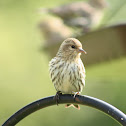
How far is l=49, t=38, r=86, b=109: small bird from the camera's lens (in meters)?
3.40

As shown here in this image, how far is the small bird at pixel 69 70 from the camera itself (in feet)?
11.1

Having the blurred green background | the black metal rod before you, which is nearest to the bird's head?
the black metal rod

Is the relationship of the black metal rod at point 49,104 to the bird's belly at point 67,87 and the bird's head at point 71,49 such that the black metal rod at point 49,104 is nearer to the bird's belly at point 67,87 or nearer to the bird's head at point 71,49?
the bird's belly at point 67,87

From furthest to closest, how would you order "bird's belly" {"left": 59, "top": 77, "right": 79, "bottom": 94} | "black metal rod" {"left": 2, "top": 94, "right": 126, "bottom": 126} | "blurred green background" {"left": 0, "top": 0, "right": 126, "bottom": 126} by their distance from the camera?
"blurred green background" {"left": 0, "top": 0, "right": 126, "bottom": 126}, "bird's belly" {"left": 59, "top": 77, "right": 79, "bottom": 94}, "black metal rod" {"left": 2, "top": 94, "right": 126, "bottom": 126}

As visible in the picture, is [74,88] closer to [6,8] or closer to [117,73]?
[117,73]

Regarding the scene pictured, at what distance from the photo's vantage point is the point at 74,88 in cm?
347

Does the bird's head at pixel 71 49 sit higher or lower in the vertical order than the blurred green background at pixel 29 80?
lower

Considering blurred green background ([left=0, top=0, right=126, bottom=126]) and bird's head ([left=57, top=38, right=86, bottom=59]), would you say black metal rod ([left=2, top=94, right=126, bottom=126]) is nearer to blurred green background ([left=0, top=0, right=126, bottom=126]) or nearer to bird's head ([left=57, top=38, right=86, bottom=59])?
bird's head ([left=57, top=38, right=86, bottom=59])

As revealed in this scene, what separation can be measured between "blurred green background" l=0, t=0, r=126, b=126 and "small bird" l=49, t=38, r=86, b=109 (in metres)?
2.48

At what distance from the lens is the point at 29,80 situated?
7.66 metres

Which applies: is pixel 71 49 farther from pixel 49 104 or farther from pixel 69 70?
pixel 49 104

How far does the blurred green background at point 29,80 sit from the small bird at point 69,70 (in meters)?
2.48

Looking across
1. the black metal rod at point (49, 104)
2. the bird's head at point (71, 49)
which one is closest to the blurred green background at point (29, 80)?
the bird's head at point (71, 49)

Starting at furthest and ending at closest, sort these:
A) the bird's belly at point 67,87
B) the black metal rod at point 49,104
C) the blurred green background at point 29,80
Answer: the blurred green background at point 29,80
the bird's belly at point 67,87
the black metal rod at point 49,104
